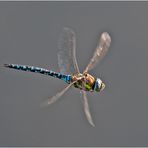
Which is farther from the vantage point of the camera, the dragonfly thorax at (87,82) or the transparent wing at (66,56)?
the transparent wing at (66,56)

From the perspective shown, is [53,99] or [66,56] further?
[66,56]

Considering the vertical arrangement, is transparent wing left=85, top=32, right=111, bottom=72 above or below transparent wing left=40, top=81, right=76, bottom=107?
above

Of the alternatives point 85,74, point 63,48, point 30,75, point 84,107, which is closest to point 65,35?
point 63,48

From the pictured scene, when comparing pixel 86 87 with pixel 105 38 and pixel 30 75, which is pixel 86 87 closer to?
pixel 105 38

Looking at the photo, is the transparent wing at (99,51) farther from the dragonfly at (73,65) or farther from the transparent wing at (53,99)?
the transparent wing at (53,99)

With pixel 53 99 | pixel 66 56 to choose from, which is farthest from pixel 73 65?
pixel 53 99

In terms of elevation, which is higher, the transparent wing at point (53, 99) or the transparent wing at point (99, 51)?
the transparent wing at point (99, 51)

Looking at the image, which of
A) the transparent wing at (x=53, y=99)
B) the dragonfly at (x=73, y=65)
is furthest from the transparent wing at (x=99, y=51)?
the transparent wing at (x=53, y=99)

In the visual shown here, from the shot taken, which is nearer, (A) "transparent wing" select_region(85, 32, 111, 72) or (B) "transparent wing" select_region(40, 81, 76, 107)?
Result: (B) "transparent wing" select_region(40, 81, 76, 107)

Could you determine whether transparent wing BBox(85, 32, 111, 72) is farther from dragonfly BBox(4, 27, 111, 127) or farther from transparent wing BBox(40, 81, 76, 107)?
transparent wing BBox(40, 81, 76, 107)

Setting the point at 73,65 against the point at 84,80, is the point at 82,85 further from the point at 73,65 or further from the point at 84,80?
the point at 73,65

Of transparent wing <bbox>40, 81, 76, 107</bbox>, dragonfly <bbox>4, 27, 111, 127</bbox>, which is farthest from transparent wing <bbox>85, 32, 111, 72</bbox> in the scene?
transparent wing <bbox>40, 81, 76, 107</bbox>
